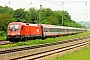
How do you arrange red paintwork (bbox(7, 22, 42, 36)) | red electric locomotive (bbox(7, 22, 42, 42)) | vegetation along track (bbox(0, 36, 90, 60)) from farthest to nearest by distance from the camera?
red paintwork (bbox(7, 22, 42, 36)) < red electric locomotive (bbox(7, 22, 42, 42)) < vegetation along track (bbox(0, 36, 90, 60))

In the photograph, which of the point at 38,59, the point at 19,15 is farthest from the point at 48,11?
the point at 38,59

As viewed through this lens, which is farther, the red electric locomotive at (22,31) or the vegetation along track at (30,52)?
the red electric locomotive at (22,31)

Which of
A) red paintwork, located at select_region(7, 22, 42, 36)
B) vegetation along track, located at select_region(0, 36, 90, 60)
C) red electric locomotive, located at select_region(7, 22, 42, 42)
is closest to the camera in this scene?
vegetation along track, located at select_region(0, 36, 90, 60)

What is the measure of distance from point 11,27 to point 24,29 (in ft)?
5.59

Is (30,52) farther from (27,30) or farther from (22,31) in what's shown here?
(27,30)

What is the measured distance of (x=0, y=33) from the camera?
48031 millimetres

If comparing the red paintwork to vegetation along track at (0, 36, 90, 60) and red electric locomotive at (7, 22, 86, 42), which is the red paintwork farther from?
vegetation along track at (0, 36, 90, 60)

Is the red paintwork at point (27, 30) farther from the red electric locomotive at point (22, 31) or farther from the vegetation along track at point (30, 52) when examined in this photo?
the vegetation along track at point (30, 52)

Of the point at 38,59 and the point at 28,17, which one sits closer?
the point at 38,59

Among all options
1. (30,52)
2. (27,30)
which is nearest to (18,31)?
(27,30)

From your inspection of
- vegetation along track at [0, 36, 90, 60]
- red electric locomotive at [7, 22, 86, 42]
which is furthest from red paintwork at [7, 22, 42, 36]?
vegetation along track at [0, 36, 90, 60]

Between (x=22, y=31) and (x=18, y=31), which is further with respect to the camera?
(x=22, y=31)

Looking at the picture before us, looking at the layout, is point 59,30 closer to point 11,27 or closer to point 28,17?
point 11,27

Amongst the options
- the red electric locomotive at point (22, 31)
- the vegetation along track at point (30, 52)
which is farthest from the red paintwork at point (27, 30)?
the vegetation along track at point (30, 52)
